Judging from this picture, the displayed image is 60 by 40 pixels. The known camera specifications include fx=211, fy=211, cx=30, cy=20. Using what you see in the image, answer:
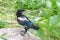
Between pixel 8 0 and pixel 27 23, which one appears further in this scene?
pixel 8 0

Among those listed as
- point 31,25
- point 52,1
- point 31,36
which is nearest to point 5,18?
point 31,36

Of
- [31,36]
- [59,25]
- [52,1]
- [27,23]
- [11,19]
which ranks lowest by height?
[11,19]

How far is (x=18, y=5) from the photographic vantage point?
6426mm

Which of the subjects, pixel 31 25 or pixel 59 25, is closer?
pixel 59 25

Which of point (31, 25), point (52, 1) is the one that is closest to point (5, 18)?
point (31, 25)

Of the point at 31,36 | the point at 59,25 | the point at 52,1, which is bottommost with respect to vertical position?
the point at 31,36

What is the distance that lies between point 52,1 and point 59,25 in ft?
0.38

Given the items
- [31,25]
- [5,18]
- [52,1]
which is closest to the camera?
[52,1]

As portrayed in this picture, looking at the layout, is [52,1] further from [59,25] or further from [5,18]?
[5,18]

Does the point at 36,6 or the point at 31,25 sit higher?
the point at 31,25

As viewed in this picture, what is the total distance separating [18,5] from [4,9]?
448 mm

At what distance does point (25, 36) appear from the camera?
374 cm

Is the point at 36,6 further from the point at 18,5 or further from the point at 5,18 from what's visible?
the point at 5,18

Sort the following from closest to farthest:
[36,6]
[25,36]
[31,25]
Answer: [31,25]
[25,36]
[36,6]
